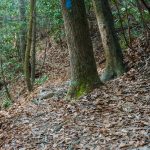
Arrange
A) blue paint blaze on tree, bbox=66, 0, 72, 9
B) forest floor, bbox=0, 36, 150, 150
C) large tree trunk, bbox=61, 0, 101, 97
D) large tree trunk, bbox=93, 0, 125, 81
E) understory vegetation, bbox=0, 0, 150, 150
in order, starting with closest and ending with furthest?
forest floor, bbox=0, 36, 150, 150
understory vegetation, bbox=0, 0, 150, 150
blue paint blaze on tree, bbox=66, 0, 72, 9
large tree trunk, bbox=61, 0, 101, 97
large tree trunk, bbox=93, 0, 125, 81

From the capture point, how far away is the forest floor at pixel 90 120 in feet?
20.5

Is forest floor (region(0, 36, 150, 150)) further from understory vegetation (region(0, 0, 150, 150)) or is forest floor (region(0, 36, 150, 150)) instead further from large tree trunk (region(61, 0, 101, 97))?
large tree trunk (region(61, 0, 101, 97))

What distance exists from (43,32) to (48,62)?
811 cm

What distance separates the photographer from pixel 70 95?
908cm

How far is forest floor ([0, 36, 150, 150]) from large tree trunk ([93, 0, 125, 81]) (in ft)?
1.73

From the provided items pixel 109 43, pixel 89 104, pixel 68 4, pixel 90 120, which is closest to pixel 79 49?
pixel 68 4

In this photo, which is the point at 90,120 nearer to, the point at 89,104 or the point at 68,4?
the point at 89,104

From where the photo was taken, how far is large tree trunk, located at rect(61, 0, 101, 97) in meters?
8.79

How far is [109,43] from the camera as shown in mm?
10703

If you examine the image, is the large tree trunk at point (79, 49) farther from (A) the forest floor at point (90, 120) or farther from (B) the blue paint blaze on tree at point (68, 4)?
(A) the forest floor at point (90, 120)

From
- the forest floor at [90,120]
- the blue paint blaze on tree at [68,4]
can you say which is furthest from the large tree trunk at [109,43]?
the blue paint blaze on tree at [68,4]

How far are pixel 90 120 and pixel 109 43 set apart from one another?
155 inches

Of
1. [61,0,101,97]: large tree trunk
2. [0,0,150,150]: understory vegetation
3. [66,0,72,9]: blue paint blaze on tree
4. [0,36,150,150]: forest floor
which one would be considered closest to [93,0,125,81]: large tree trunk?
[0,0,150,150]: understory vegetation

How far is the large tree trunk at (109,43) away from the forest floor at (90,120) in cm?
53
